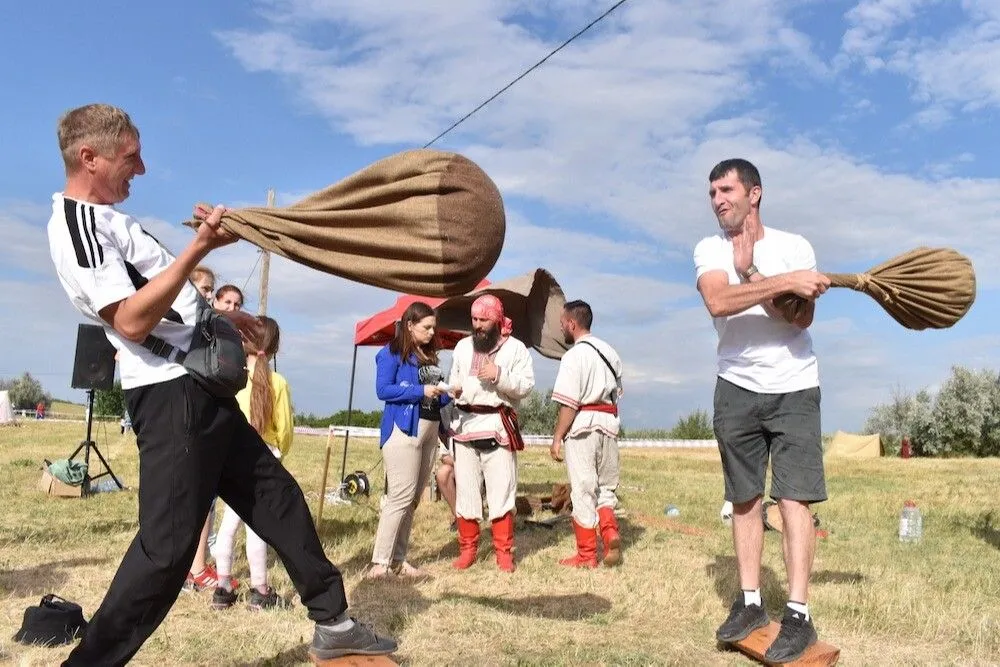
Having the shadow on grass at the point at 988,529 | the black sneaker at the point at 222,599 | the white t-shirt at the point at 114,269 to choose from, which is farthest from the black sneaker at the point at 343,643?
the shadow on grass at the point at 988,529

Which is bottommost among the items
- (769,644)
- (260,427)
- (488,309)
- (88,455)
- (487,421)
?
(769,644)

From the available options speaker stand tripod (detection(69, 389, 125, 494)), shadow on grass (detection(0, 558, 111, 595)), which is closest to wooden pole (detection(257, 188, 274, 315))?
speaker stand tripod (detection(69, 389, 125, 494))

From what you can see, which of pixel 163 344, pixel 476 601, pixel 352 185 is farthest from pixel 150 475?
pixel 476 601

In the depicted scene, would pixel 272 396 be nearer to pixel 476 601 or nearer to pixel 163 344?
pixel 476 601

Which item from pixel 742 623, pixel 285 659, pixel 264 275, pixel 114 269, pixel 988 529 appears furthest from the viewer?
pixel 264 275

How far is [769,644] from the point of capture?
386 centimetres

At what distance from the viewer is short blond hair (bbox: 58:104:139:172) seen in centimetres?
286

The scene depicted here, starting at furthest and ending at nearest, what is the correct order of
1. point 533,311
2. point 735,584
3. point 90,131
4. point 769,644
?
point 533,311 < point 735,584 < point 769,644 < point 90,131

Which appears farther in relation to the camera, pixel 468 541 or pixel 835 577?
pixel 468 541

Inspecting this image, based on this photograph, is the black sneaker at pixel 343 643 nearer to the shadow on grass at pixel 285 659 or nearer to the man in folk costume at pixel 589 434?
the shadow on grass at pixel 285 659

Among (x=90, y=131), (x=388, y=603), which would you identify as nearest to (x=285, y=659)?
(x=388, y=603)

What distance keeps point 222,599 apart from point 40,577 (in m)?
1.59

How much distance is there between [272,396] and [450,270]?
2.50 meters

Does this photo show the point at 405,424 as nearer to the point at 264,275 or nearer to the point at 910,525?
the point at 910,525
